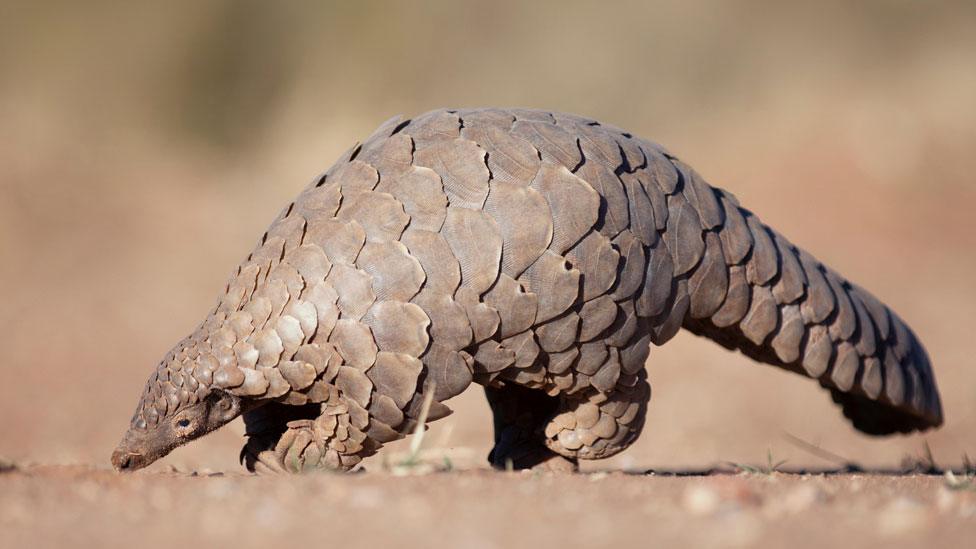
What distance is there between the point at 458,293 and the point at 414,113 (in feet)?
44.6

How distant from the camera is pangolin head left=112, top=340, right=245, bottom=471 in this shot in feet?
12.0

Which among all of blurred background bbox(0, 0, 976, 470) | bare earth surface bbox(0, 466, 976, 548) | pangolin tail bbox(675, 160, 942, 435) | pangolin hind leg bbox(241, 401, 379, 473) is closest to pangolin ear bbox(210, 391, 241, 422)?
pangolin hind leg bbox(241, 401, 379, 473)

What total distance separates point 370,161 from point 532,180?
0.60m

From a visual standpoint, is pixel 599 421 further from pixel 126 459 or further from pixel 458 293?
pixel 126 459

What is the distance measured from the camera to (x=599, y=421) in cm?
402

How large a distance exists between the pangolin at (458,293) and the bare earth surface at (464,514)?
21.8 inches

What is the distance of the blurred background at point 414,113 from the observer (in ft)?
37.2

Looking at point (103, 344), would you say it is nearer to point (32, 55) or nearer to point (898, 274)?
point (32, 55)

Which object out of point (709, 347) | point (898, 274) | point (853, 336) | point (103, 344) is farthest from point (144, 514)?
point (898, 274)

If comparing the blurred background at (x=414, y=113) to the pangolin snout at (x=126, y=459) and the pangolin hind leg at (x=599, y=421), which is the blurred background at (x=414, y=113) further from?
the pangolin snout at (x=126, y=459)

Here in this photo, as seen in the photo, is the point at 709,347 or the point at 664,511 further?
the point at 709,347

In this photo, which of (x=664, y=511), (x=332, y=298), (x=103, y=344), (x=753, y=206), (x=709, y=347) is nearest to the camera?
(x=664, y=511)

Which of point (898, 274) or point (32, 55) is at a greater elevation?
point (32, 55)

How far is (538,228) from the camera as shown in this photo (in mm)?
3559
